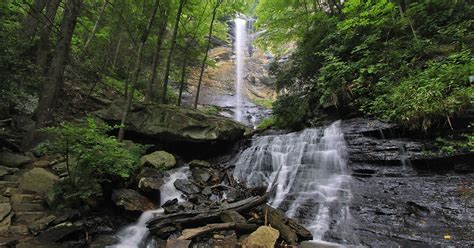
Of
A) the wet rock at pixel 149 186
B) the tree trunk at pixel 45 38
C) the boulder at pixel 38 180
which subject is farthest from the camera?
the tree trunk at pixel 45 38

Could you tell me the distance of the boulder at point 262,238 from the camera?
4.81 meters

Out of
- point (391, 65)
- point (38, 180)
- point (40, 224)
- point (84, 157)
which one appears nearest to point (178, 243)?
point (40, 224)

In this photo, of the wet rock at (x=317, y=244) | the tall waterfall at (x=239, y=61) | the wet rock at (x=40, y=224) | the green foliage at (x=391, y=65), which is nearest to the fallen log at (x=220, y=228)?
the wet rock at (x=317, y=244)

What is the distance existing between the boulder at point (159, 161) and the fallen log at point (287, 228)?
4.48 metres

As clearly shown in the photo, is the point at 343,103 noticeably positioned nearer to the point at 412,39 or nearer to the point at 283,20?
the point at 412,39

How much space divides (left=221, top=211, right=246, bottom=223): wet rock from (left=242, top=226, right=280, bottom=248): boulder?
2.00ft

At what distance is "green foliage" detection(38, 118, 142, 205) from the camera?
19.5ft

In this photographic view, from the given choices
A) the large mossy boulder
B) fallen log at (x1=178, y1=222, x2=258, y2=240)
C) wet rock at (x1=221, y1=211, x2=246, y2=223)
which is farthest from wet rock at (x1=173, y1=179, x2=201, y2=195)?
the large mossy boulder

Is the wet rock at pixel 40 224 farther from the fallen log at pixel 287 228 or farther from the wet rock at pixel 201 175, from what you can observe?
the fallen log at pixel 287 228

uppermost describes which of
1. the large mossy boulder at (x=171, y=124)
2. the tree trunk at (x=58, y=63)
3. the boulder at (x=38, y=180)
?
the tree trunk at (x=58, y=63)

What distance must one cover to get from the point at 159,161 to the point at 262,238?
522 centimetres

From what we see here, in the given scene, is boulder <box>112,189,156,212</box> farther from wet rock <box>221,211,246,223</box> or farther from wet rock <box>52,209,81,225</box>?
wet rock <box>221,211,246,223</box>

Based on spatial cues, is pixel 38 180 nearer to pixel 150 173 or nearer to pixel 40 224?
pixel 40 224

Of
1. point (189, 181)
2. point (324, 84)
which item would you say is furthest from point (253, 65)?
point (189, 181)
